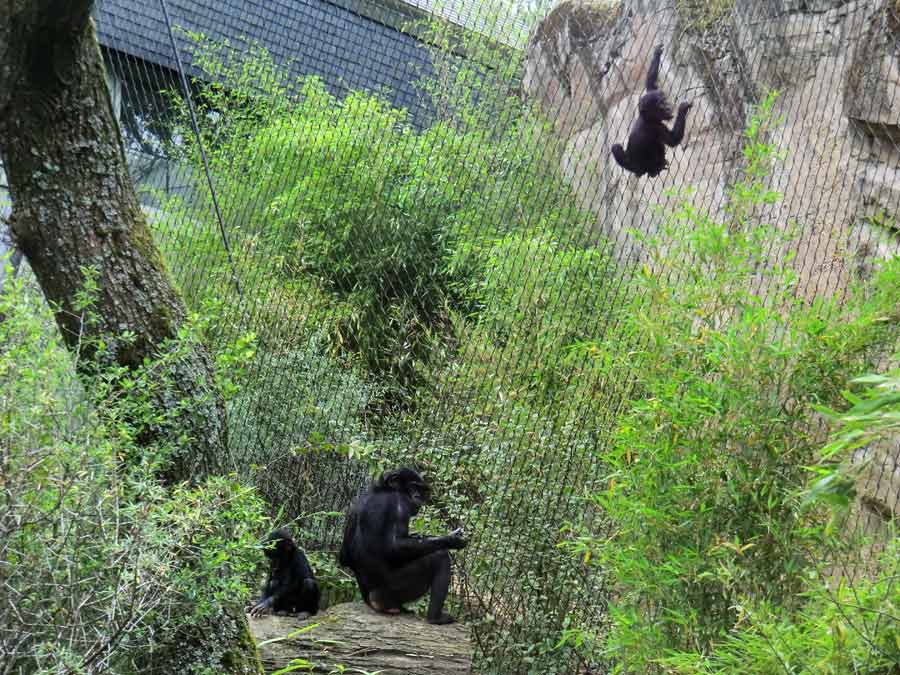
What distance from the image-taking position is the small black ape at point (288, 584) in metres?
4.14

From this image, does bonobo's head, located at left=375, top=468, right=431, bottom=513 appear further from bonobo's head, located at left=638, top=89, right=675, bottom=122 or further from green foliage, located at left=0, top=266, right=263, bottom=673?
bonobo's head, located at left=638, top=89, right=675, bottom=122

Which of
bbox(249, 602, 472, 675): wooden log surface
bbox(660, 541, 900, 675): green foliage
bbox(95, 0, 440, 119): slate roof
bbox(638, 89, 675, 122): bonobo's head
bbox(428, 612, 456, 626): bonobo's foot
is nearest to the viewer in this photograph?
bbox(660, 541, 900, 675): green foliage

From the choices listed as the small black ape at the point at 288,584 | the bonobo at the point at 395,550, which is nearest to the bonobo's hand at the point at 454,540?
the bonobo at the point at 395,550

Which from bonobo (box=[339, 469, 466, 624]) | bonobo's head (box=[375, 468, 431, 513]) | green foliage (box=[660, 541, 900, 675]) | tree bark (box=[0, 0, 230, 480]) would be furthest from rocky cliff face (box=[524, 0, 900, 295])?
tree bark (box=[0, 0, 230, 480])

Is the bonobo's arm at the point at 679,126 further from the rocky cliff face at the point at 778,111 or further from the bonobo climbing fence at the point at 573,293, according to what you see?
the rocky cliff face at the point at 778,111

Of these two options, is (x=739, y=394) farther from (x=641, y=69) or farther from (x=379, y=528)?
(x=641, y=69)

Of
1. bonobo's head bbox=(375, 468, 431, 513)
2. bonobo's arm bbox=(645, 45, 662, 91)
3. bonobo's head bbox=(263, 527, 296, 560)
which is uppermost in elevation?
bonobo's arm bbox=(645, 45, 662, 91)

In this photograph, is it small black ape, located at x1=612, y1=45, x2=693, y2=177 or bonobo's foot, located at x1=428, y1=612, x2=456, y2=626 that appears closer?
bonobo's foot, located at x1=428, y1=612, x2=456, y2=626

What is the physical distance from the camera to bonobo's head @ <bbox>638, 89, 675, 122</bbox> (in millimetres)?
4820

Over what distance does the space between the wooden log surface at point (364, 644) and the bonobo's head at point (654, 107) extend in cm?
284

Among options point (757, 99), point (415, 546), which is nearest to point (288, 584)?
point (415, 546)

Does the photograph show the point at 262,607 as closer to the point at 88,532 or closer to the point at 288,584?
the point at 288,584

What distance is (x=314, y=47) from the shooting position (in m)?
6.18

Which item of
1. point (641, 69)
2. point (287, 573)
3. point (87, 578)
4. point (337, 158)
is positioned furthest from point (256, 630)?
point (641, 69)
